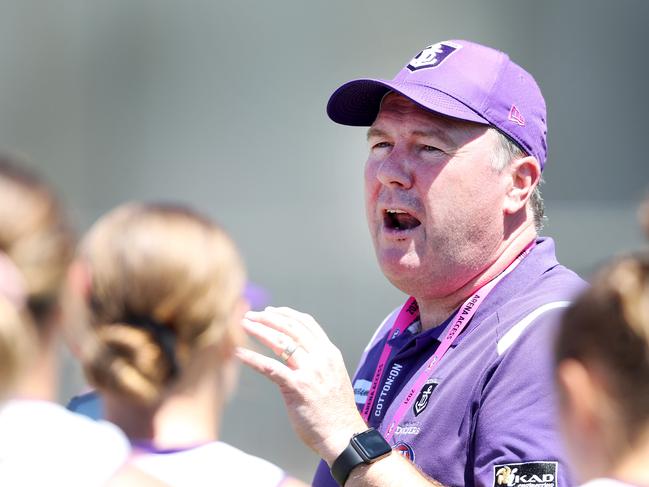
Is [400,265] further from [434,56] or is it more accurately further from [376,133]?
[434,56]

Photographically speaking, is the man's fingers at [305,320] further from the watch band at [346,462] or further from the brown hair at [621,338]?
the brown hair at [621,338]

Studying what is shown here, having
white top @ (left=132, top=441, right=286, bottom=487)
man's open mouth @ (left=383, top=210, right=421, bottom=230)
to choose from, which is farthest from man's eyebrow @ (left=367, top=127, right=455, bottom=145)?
white top @ (left=132, top=441, right=286, bottom=487)

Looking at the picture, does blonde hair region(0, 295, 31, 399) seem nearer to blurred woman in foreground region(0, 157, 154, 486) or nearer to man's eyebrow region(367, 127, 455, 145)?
blurred woman in foreground region(0, 157, 154, 486)

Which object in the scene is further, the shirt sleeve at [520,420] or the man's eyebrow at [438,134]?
the man's eyebrow at [438,134]

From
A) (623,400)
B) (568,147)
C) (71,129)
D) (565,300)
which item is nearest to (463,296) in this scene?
(565,300)

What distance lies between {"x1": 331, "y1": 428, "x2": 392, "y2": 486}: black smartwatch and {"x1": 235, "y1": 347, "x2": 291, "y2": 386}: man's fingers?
0.65ft

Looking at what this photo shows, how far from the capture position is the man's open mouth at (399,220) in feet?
8.55

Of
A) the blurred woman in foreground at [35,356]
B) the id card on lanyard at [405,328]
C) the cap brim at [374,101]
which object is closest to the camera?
the blurred woman in foreground at [35,356]

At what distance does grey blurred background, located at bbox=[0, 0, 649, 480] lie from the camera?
588 cm

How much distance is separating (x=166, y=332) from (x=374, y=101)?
4.50 feet

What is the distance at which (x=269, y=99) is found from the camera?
5969mm

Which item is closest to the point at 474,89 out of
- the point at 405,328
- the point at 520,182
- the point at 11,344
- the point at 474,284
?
the point at 520,182

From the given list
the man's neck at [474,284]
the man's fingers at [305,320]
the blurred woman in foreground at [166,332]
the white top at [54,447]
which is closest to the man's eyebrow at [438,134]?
A: the man's neck at [474,284]

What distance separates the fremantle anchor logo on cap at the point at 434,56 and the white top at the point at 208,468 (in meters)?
1.34
